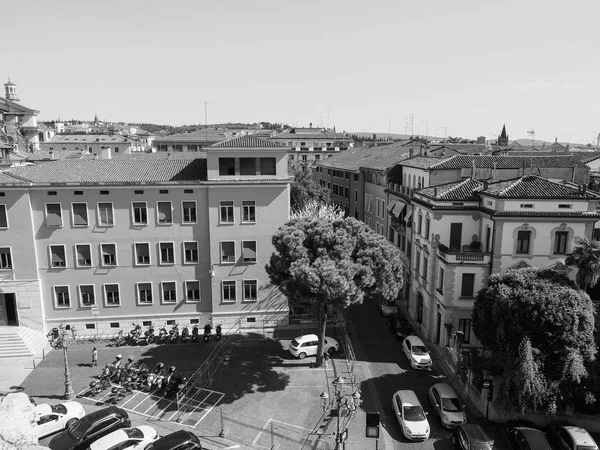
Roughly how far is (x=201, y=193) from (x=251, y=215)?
14.4 ft

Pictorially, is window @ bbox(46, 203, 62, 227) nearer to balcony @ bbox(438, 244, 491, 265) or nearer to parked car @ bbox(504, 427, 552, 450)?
balcony @ bbox(438, 244, 491, 265)

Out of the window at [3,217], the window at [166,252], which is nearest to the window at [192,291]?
the window at [166,252]

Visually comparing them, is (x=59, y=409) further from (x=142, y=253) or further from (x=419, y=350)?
(x=419, y=350)

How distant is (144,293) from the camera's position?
124ft

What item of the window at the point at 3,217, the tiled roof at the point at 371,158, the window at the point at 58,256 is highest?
the tiled roof at the point at 371,158

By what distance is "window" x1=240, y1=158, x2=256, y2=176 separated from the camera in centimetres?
3688

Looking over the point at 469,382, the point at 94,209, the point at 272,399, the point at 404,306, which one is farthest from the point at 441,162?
the point at 94,209

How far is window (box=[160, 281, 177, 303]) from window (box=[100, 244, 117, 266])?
14.0 feet

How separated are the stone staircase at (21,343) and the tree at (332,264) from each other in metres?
19.4

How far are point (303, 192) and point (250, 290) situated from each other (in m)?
22.8

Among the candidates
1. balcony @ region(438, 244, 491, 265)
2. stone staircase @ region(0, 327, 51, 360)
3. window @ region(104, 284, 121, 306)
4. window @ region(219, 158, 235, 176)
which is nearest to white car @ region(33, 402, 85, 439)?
stone staircase @ region(0, 327, 51, 360)

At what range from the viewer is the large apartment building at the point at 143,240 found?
3591 cm

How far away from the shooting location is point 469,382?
1145 inches

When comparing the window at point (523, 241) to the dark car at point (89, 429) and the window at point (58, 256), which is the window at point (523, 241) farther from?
the window at point (58, 256)
